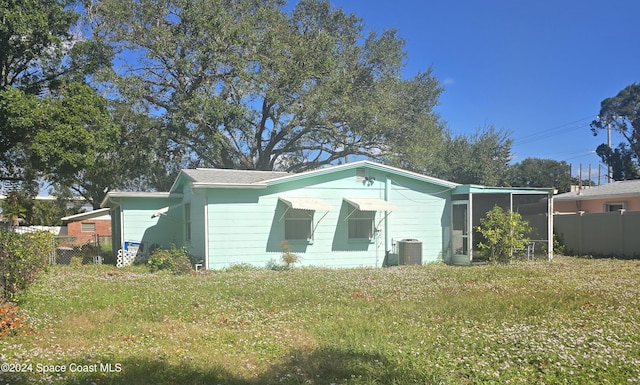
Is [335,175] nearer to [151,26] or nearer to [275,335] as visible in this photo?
[275,335]

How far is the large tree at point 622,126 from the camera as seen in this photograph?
42.8m

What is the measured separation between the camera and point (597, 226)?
17.6 m

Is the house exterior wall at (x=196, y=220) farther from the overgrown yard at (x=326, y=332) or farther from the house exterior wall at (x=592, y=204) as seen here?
the house exterior wall at (x=592, y=204)

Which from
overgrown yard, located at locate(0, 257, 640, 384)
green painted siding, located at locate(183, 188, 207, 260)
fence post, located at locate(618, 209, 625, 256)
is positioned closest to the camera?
overgrown yard, located at locate(0, 257, 640, 384)

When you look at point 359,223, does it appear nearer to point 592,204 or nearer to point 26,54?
point 26,54

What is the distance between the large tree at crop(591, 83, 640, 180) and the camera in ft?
140

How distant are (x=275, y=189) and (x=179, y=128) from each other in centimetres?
1017

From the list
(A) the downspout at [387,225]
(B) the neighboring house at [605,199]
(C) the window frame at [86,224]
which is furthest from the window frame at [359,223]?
(C) the window frame at [86,224]

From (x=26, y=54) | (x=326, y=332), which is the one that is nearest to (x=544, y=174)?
(x=26, y=54)

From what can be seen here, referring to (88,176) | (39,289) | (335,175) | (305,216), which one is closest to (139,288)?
(39,289)

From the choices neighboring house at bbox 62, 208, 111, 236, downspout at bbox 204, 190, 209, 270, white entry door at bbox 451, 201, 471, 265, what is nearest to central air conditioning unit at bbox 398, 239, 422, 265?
white entry door at bbox 451, 201, 471, 265

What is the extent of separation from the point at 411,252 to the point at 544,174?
47.5 metres

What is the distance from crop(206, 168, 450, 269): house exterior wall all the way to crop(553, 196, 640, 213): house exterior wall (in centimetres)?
1130

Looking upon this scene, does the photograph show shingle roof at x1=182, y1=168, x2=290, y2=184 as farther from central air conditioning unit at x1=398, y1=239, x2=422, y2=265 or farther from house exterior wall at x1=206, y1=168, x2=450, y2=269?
central air conditioning unit at x1=398, y1=239, x2=422, y2=265
